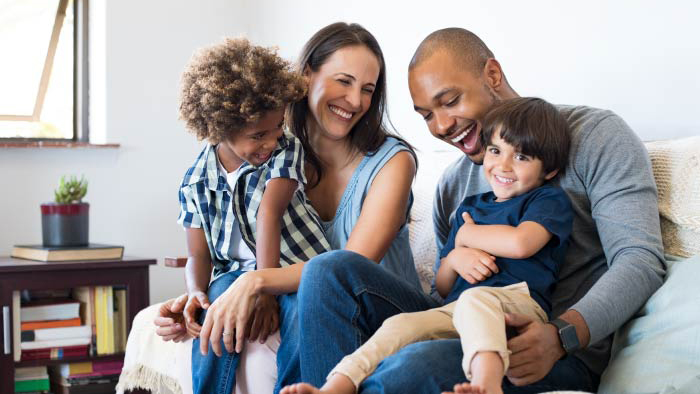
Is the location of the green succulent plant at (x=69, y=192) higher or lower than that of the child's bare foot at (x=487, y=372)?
lower

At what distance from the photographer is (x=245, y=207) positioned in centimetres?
180

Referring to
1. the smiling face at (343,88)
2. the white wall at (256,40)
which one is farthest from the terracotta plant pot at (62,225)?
the smiling face at (343,88)

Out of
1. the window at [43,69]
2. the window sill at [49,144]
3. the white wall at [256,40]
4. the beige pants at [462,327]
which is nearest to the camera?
the beige pants at [462,327]

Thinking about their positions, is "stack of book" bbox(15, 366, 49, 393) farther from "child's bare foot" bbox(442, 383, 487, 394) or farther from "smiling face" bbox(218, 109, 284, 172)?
"child's bare foot" bbox(442, 383, 487, 394)

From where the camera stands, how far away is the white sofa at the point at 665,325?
4.08ft

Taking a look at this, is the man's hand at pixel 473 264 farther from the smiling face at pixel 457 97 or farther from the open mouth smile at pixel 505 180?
the smiling face at pixel 457 97

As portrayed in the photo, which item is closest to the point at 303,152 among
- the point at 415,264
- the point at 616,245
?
the point at 415,264

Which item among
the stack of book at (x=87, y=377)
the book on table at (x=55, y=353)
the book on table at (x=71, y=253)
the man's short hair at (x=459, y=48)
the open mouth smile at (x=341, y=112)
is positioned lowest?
the stack of book at (x=87, y=377)

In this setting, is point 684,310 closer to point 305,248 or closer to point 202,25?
point 305,248

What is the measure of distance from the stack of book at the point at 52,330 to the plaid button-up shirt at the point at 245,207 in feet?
3.80

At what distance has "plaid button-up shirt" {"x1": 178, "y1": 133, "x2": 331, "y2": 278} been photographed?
1.78 metres

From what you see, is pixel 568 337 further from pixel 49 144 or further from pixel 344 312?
pixel 49 144

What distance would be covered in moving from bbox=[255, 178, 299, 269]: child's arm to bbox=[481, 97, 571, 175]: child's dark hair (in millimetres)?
452

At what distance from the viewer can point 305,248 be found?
72.2 inches
